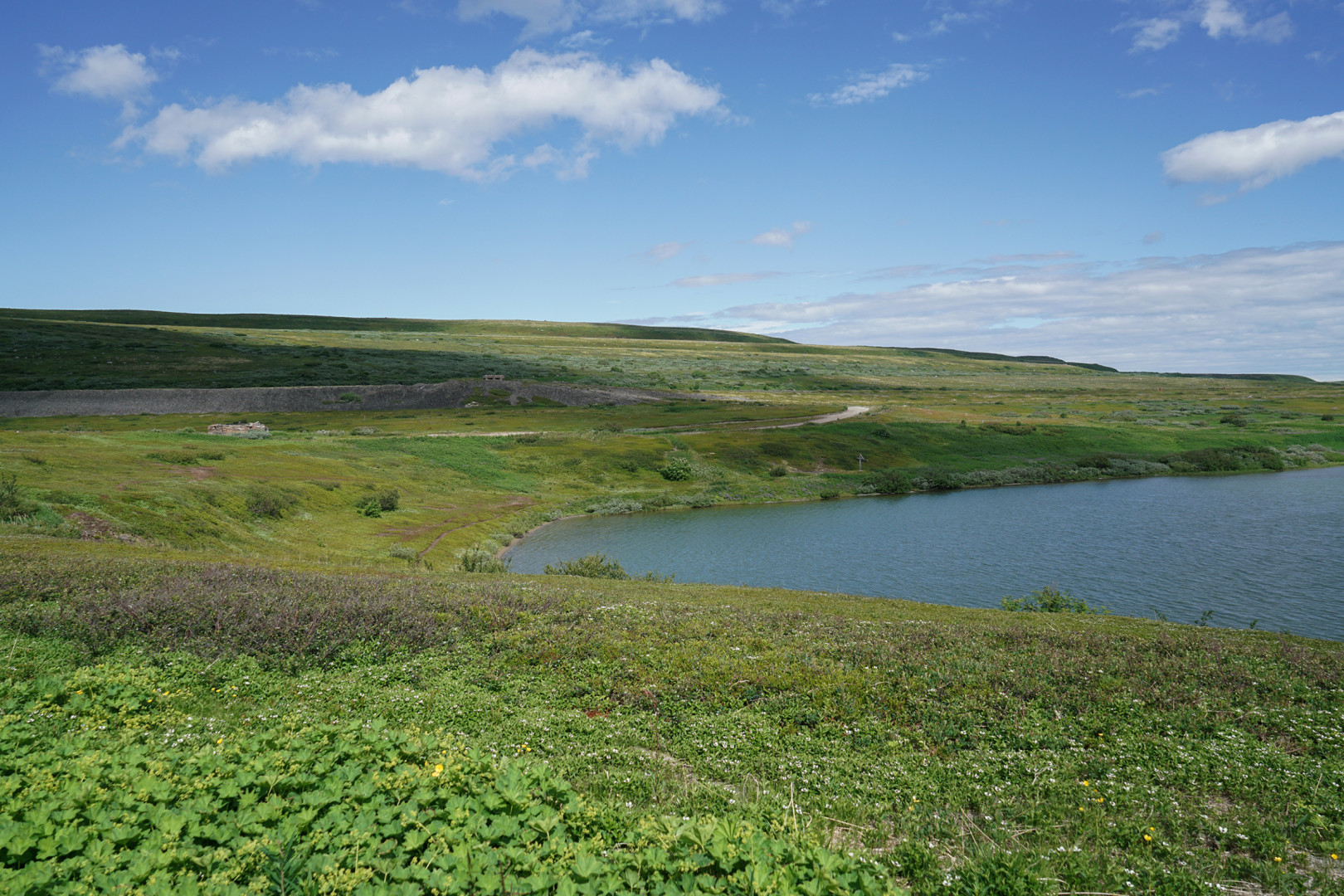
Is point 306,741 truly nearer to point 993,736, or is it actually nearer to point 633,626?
point 633,626

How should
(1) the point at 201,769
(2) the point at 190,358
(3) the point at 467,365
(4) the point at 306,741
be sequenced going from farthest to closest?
(3) the point at 467,365 → (2) the point at 190,358 → (4) the point at 306,741 → (1) the point at 201,769

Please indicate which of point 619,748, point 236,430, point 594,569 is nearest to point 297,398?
point 236,430

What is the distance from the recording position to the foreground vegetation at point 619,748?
24.3ft

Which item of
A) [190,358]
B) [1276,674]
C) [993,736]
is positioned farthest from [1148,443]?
[190,358]

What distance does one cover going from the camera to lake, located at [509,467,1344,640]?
1464 inches

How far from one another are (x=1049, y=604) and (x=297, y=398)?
455ft

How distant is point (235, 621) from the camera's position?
15945 mm

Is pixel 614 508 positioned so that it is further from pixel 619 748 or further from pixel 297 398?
pixel 297 398

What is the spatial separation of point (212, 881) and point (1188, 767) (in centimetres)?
1323

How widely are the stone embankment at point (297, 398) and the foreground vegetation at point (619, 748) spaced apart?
12707 centimetres

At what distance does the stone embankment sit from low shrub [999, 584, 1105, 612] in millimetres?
Result: 117905

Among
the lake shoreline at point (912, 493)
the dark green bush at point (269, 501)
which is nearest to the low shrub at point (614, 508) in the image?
the lake shoreline at point (912, 493)

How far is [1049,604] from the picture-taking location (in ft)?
109

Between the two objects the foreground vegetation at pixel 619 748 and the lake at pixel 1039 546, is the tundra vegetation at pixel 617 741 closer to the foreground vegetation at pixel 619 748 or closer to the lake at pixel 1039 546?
the foreground vegetation at pixel 619 748
